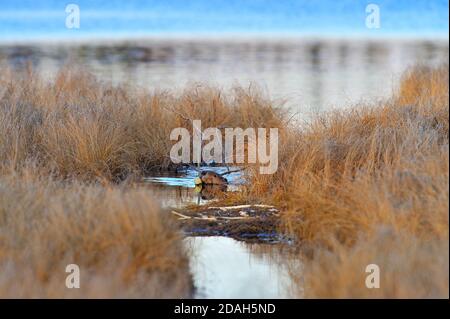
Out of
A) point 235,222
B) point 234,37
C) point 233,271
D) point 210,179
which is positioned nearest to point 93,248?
point 233,271

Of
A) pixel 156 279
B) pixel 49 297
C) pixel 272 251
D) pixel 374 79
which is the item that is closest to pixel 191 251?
pixel 272 251

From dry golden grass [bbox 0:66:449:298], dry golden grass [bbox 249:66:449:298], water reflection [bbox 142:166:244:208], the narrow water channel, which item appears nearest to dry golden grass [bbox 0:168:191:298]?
dry golden grass [bbox 0:66:449:298]

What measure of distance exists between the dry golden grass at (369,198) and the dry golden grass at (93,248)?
4.10 feet

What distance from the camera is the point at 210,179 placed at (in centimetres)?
1190

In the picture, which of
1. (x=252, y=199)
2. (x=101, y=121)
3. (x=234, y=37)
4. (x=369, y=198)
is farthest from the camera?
(x=234, y=37)

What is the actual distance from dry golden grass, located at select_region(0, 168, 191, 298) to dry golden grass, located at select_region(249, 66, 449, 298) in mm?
1250

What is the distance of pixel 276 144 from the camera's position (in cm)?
1153

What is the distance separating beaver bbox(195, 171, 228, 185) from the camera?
11828 mm

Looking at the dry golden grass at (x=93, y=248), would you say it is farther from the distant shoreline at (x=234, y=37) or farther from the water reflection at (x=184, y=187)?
the distant shoreline at (x=234, y=37)

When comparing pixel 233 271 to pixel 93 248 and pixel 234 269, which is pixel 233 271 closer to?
pixel 234 269

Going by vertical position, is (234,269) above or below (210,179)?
below

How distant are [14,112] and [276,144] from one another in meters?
3.98

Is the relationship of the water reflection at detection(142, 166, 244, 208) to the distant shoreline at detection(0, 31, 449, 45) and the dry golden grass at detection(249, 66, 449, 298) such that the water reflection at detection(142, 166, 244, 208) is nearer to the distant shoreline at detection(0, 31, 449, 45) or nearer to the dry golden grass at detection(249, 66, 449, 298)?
the dry golden grass at detection(249, 66, 449, 298)

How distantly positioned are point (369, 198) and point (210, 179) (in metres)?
3.89
